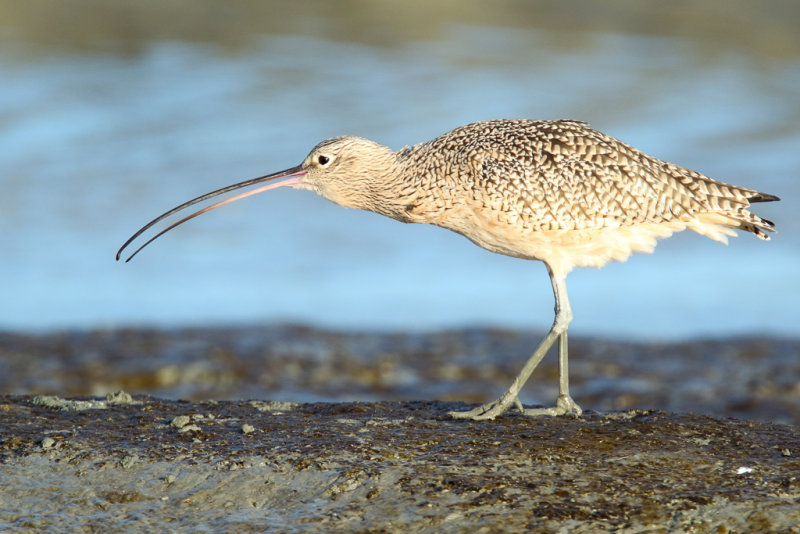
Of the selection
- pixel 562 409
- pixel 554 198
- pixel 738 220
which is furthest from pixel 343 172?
pixel 738 220

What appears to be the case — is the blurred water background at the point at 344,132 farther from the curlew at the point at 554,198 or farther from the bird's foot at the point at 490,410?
the bird's foot at the point at 490,410

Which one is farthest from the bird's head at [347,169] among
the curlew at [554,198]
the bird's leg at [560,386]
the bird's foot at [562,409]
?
the bird's foot at [562,409]

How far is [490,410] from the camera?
6.36 meters

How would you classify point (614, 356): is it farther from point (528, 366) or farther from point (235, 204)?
point (235, 204)

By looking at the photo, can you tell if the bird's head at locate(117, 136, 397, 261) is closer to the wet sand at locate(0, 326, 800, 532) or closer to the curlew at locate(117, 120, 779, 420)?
the curlew at locate(117, 120, 779, 420)

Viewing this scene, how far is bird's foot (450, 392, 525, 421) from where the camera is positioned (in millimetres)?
6254

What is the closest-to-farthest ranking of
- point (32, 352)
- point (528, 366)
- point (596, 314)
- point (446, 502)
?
point (446, 502)
point (528, 366)
point (32, 352)
point (596, 314)

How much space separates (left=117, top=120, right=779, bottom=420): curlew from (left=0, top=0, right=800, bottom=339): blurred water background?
15.9ft

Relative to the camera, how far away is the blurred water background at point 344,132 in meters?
12.8

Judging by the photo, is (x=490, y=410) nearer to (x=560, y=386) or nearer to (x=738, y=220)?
(x=560, y=386)

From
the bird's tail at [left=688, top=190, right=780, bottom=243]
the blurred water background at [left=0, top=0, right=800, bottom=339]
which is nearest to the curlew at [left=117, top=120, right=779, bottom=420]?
the bird's tail at [left=688, top=190, right=780, bottom=243]

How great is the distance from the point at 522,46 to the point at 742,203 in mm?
17791

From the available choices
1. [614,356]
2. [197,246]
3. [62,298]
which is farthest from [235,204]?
[614,356]

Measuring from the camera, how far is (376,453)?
5.28 metres
